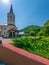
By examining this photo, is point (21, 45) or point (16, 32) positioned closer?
point (21, 45)

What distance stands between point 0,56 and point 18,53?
0.79 m

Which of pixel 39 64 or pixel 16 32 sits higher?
pixel 16 32

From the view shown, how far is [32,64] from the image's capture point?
7.13 meters

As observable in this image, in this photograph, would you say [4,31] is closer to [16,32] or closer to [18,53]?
[16,32]

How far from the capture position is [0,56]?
7.39 m

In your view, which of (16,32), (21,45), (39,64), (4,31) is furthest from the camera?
(4,31)

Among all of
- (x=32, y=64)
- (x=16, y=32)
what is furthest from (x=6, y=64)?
(x=16, y=32)

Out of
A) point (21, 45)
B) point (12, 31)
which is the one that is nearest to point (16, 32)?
point (12, 31)

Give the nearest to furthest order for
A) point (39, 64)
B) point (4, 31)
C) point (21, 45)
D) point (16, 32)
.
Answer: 1. point (39, 64)
2. point (21, 45)
3. point (16, 32)
4. point (4, 31)

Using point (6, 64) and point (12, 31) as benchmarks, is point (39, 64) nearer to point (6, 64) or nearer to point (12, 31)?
point (6, 64)

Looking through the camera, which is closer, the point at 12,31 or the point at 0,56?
the point at 0,56

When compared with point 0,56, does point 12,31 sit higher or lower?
higher

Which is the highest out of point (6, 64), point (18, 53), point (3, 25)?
point (3, 25)

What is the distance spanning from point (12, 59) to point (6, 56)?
29 cm
